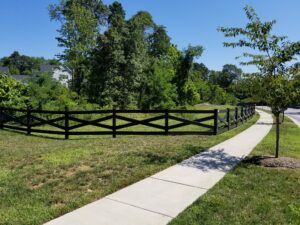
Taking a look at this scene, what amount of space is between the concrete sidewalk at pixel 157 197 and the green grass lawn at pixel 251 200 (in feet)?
0.84

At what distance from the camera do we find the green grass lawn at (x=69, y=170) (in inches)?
193

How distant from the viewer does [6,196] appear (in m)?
5.35

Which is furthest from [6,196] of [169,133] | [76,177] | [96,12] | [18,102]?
[96,12]

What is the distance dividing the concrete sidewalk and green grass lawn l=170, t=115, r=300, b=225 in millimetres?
256

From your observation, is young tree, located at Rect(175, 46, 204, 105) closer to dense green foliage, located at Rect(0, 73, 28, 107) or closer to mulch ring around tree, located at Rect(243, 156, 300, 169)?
dense green foliage, located at Rect(0, 73, 28, 107)

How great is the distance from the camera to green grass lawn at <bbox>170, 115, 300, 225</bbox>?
450 centimetres

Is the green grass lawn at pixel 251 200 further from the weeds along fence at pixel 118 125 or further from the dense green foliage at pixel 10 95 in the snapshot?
the dense green foliage at pixel 10 95

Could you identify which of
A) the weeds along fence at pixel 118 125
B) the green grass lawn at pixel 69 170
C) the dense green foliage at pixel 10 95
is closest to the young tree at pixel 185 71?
the weeds along fence at pixel 118 125

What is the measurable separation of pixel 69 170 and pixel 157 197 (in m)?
2.76

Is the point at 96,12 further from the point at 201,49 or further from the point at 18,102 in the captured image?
the point at 18,102

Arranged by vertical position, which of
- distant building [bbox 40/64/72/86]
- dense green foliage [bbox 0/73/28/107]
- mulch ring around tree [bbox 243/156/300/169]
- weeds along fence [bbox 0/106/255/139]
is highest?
distant building [bbox 40/64/72/86]

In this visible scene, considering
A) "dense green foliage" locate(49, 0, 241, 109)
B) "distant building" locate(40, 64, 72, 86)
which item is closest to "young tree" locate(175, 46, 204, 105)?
"dense green foliage" locate(49, 0, 241, 109)

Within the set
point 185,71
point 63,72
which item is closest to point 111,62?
point 63,72

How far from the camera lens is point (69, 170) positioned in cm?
705
